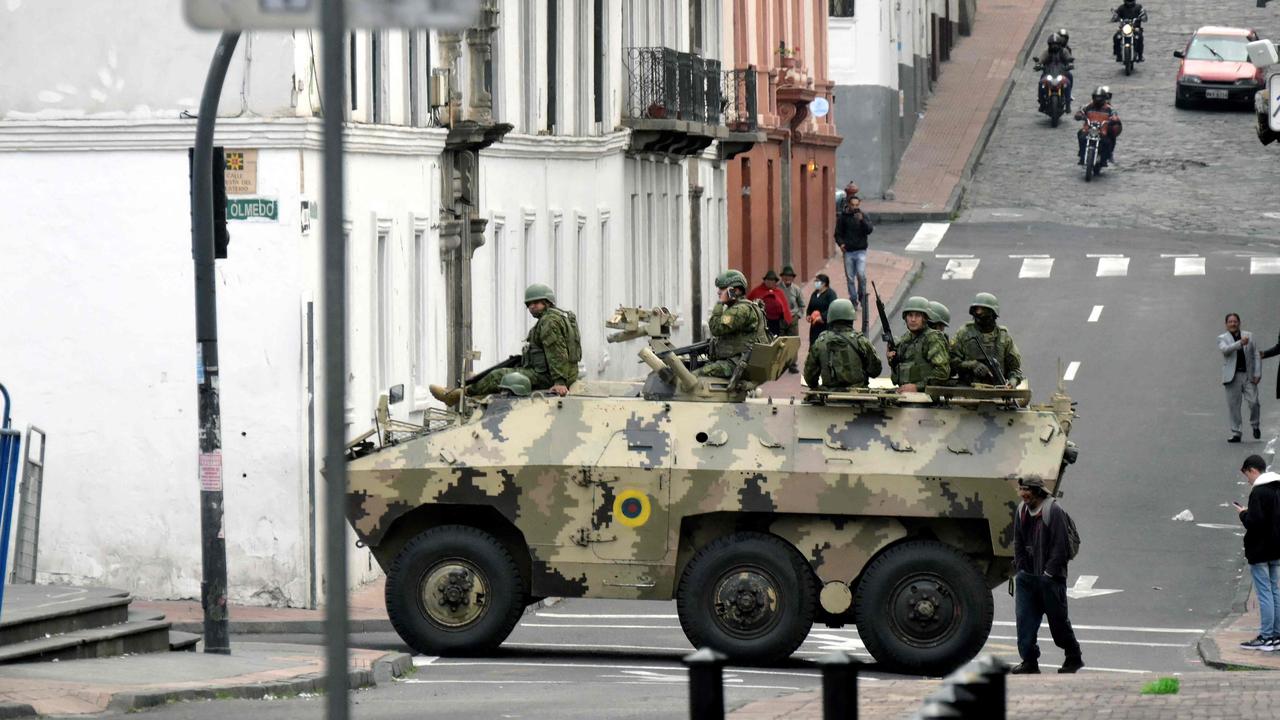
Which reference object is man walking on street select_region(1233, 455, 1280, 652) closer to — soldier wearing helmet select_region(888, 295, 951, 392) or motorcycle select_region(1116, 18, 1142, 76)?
soldier wearing helmet select_region(888, 295, 951, 392)

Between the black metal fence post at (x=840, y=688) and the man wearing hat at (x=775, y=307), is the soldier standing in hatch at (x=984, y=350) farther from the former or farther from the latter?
the man wearing hat at (x=775, y=307)

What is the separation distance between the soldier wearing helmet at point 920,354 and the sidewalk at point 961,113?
3495 cm

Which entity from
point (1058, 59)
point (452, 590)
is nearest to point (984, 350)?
point (452, 590)

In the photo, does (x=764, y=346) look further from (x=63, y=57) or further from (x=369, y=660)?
(x=63, y=57)

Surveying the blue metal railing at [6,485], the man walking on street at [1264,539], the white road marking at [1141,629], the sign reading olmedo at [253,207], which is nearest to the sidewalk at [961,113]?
the white road marking at [1141,629]

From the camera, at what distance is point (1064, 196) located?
55.2 meters

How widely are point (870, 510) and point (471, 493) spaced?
9.13 ft

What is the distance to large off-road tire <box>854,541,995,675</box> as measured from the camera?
17.4 meters

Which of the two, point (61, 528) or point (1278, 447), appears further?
point (1278, 447)

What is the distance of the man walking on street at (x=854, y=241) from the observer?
3947cm

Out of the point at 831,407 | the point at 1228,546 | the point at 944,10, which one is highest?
the point at 944,10

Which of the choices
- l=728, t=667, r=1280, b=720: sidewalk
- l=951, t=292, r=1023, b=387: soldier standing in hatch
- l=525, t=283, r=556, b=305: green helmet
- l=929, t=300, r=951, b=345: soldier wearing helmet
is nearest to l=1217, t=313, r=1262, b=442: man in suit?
l=951, t=292, r=1023, b=387: soldier standing in hatch

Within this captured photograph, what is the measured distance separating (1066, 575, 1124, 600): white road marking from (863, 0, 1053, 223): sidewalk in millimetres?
31097

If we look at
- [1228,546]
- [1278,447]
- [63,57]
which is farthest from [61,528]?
[1278,447]
